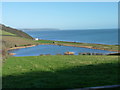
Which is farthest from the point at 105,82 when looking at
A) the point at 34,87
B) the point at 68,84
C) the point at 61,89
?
the point at 34,87

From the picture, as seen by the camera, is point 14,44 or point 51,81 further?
point 14,44

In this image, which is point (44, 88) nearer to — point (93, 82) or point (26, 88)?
point (26, 88)

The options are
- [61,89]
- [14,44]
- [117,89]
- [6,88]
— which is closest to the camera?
[117,89]

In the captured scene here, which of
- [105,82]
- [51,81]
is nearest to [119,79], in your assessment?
[105,82]

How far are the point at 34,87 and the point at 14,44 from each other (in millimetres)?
77203

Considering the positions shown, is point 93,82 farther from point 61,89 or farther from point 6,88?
point 6,88

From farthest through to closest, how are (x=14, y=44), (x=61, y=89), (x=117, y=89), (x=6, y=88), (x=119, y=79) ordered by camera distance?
(x=14, y=44) → (x=119, y=79) → (x=6, y=88) → (x=61, y=89) → (x=117, y=89)

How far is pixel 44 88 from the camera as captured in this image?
813 centimetres

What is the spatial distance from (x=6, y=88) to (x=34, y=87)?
1.16 m

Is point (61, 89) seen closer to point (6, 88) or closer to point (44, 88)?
point (44, 88)

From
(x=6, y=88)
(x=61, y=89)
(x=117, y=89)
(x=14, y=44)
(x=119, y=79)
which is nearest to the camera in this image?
(x=117, y=89)

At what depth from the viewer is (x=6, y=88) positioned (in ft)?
27.9

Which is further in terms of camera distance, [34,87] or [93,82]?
[93,82]

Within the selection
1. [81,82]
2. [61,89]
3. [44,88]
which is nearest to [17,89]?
[44,88]
